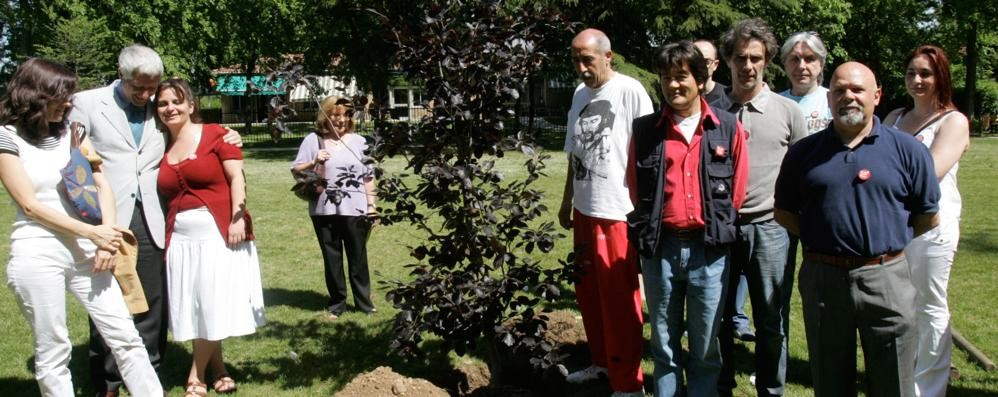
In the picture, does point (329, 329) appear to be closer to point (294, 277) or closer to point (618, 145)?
point (294, 277)

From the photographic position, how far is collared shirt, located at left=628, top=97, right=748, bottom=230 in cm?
368

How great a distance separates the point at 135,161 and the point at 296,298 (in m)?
3.01

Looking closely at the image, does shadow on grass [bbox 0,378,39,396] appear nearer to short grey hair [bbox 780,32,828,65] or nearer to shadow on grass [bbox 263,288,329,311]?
shadow on grass [bbox 263,288,329,311]

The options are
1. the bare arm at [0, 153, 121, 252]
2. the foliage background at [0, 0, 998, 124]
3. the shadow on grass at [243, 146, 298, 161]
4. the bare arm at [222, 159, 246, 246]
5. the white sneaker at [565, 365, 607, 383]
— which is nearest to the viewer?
the bare arm at [0, 153, 121, 252]

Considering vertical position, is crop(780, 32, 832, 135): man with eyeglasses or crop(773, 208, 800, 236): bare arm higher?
crop(780, 32, 832, 135): man with eyeglasses

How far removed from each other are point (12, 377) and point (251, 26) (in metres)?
32.1

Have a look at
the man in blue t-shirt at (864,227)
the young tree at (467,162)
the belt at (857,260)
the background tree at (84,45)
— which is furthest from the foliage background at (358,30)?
the belt at (857,260)

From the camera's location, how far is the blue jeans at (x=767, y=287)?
4012 millimetres

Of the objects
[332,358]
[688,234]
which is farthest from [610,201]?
[332,358]

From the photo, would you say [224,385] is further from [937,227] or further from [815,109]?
A: [937,227]

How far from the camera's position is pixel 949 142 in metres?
3.74

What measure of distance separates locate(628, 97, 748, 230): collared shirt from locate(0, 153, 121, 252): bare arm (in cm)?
277

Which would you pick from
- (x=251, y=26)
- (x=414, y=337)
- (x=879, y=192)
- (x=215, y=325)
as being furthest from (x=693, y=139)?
(x=251, y=26)

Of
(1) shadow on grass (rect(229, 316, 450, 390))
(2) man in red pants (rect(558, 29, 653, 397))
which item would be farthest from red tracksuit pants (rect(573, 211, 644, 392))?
(1) shadow on grass (rect(229, 316, 450, 390))
